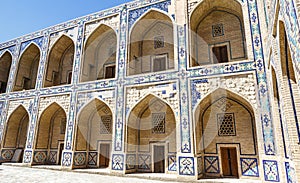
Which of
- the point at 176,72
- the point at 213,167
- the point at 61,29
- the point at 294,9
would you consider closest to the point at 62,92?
the point at 61,29

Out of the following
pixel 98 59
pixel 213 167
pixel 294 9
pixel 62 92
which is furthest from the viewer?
pixel 98 59

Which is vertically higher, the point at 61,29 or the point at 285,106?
the point at 61,29

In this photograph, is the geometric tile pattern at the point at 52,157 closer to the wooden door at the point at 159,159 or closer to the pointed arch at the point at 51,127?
the pointed arch at the point at 51,127

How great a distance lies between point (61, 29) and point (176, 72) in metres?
6.99

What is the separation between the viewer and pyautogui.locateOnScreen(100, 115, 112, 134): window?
10.3 metres

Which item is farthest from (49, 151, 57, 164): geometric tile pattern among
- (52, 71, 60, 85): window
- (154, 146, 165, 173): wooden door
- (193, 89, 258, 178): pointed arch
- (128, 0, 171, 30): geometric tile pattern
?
(193, 89, 258, 178): pointed arch

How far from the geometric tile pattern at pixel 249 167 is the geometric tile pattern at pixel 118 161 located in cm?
419

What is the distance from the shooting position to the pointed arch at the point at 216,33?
851cm

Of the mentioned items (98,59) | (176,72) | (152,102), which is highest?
→ (98,59)

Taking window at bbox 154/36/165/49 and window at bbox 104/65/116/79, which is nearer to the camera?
window at bbox 154/36/165/49

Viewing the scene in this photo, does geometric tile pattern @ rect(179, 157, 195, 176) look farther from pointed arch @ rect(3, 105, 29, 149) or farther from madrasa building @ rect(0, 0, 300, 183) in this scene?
pointed arch @ rect(3, 105, 29, 149)

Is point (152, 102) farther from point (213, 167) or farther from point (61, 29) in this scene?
point (61, 29)

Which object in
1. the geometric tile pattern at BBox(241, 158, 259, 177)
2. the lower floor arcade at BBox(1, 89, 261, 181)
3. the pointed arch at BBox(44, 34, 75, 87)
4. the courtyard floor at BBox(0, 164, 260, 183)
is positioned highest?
the pointed arch at BBox(44, 34, 75, 87)

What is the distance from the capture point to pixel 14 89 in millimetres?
12133
